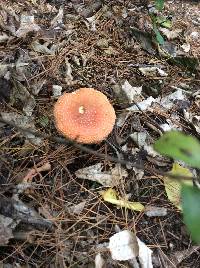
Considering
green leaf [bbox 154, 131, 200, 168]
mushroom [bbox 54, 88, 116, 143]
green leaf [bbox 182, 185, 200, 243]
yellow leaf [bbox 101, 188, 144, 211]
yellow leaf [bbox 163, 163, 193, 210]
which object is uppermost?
green leaf [bbox 154, 131, 200, 168]

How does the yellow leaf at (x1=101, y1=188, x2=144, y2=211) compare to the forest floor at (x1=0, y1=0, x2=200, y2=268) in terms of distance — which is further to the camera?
the yellow leaf at (x1=101, y1=188, x2=144, y2=211)

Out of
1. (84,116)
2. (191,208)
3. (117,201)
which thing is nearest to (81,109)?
(84,116)

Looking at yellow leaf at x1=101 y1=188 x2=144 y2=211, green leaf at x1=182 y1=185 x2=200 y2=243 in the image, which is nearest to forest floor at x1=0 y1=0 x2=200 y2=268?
yellow leaf at x1=101 y1=188 x2=144 y2=211

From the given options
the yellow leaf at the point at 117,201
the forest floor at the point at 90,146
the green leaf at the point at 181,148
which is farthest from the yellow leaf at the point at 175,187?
the green leaf at the point at 181,148

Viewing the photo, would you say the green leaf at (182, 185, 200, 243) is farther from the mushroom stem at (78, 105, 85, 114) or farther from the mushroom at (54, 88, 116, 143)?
the mushroom stem at (78, 105, 85, 114)

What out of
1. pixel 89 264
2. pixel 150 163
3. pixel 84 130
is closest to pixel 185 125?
pixel 150 163

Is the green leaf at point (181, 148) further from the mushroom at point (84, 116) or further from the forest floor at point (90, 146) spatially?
the mushroom at point (84, 116)

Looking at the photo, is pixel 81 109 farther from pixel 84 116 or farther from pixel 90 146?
pixel 90 146
